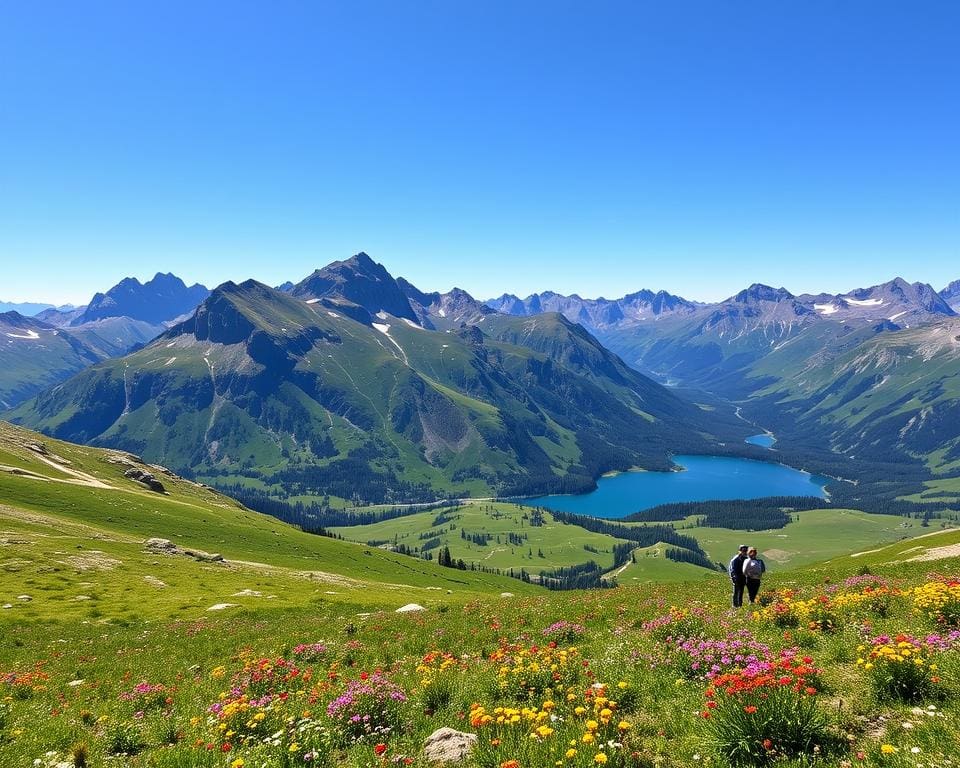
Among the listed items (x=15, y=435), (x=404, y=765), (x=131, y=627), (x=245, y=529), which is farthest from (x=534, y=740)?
(x=15, y=435)

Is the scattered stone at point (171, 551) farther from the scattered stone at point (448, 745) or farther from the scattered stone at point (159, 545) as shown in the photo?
the scattered stone at point (448, 745)

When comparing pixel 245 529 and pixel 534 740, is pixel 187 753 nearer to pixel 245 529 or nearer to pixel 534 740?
pixel 534 740

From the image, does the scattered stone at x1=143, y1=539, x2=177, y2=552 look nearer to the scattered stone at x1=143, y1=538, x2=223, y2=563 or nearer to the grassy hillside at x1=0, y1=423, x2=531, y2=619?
the scattered stone at x1=143, y1=538, x2=223, y2=563

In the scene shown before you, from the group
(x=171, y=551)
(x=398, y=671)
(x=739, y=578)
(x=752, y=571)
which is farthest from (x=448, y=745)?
(x=171, y=551)

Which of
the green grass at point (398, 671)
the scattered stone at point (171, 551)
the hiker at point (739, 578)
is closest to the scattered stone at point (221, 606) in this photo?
the green grass at point (398, 671)

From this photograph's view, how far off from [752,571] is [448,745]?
61.6ft

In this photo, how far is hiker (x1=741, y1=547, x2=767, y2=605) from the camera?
76.7 ft

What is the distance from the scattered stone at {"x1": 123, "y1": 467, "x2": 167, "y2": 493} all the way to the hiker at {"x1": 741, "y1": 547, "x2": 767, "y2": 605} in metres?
183

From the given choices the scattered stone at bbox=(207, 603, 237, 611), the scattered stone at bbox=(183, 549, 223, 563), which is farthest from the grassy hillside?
the scattered stone at bbox=(183, 549, 223, 563)

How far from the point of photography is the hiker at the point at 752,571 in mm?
23375

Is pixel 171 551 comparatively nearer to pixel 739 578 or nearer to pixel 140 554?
pixel 140 554

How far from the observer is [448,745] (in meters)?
10.5

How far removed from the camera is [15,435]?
6334 inches

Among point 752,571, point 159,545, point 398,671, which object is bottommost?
point 159,545
